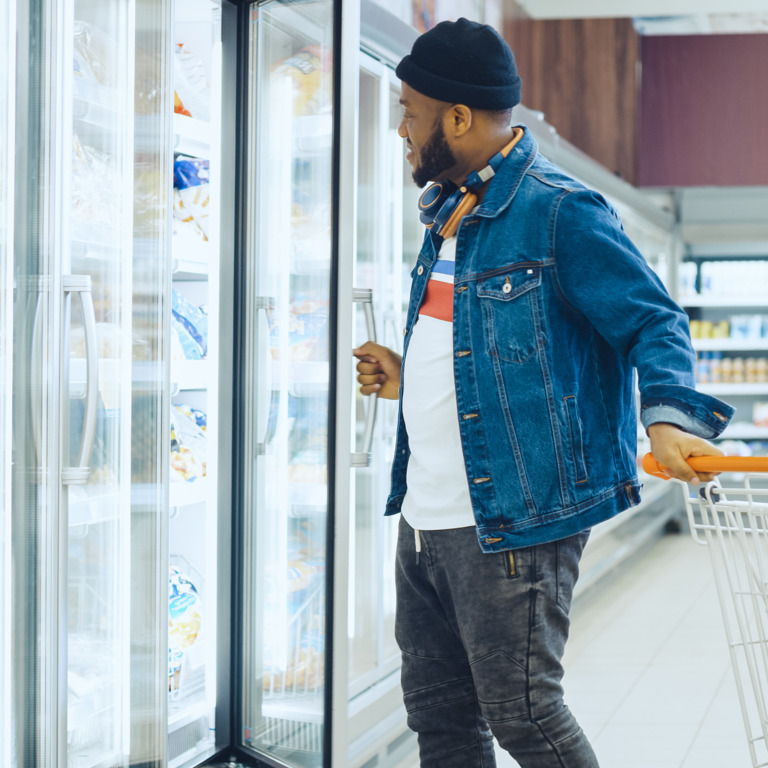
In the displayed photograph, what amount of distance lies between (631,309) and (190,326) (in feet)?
4.80

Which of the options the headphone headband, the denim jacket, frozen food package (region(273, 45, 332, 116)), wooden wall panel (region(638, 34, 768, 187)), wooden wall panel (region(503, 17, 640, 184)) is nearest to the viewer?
the denim jacket

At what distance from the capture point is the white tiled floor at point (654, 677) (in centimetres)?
302

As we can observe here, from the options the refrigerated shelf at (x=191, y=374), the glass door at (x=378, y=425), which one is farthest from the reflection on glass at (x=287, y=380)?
the glass door at (x=378, y=425)

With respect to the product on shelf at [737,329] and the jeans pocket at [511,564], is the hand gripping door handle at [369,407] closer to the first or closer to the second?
the jeans pocket at [511,564]

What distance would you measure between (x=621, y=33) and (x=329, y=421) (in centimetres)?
607

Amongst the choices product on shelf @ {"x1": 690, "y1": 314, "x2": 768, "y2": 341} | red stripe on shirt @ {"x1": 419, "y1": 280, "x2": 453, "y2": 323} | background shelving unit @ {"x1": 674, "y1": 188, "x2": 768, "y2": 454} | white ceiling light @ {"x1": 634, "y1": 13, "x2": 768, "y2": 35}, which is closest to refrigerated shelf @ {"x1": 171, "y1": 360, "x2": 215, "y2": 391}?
red stripe on shirt @ {"x1": 419, "y1": 280, "x2": 453, "y2": 323}

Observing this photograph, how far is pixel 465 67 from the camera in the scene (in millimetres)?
1536

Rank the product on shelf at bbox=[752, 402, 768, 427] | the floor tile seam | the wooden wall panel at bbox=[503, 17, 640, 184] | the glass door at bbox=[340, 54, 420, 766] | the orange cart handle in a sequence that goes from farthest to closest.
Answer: the product on shelf at bbox=[752, 402, 768, 427], the wooden wall panel at bbox=[503, 17, 640, 184], the floor tile seam, the glass door at bbox=[340, 54, 420, 766], the orange cart handle

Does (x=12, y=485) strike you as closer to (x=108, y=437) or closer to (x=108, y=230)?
(x=108, y=437)

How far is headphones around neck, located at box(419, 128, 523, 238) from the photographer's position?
5.21 feet

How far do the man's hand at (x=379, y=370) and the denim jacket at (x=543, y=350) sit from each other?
0.41 meters

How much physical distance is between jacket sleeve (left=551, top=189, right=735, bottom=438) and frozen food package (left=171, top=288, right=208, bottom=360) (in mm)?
1333

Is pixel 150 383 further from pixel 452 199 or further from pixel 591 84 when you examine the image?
pixel 591 84

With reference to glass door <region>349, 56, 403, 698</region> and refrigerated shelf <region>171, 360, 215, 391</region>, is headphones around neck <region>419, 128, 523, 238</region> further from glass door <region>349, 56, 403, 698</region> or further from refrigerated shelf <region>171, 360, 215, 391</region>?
glass door <region>349, 56, 403, 698</region>
